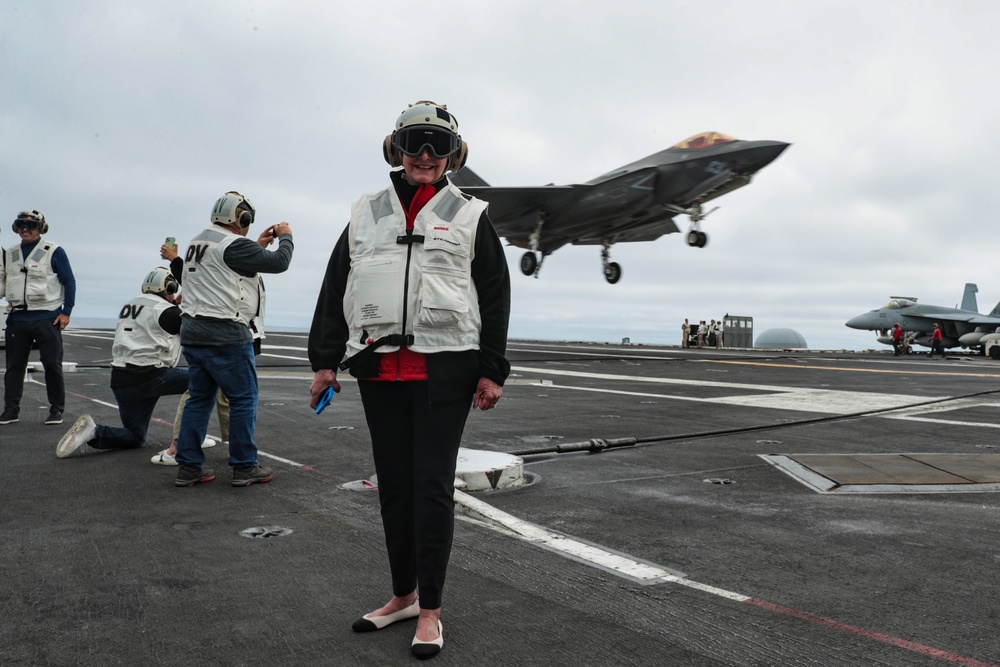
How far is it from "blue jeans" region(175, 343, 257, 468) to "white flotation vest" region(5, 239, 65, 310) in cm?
418

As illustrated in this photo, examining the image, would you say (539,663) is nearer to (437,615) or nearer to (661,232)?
(437,615)

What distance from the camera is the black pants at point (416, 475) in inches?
97.8

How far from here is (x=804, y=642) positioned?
7.61 ft

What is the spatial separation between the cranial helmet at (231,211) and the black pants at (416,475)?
294 centimetres

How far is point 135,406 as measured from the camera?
6051 millimetres

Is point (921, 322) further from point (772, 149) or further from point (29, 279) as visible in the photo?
point (29, 279)

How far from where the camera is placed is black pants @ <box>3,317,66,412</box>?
768 cm

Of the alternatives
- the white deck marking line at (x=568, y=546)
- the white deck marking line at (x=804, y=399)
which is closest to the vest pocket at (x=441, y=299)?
the white deck marking line at (x=568, y=546)

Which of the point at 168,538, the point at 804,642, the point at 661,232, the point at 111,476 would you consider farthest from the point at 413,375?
the point at 661,232

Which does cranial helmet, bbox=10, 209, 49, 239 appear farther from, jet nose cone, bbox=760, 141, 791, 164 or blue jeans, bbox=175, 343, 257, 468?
jet nose cone, bbox=760, 141, 791, 164

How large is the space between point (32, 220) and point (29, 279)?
2.23ft

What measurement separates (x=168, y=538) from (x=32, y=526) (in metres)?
0.86

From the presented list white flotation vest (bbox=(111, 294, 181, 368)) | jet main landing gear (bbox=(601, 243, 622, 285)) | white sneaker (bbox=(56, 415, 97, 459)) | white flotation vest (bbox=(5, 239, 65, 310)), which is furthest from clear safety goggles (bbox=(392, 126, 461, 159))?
jet main landing gear (bbox=(601, 243, 622, 285))

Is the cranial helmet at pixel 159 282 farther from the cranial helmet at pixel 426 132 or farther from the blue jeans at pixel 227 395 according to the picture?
the cranial helmet at pixel 426 132
